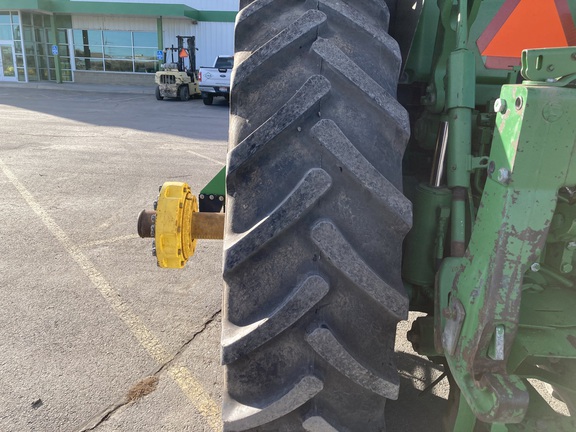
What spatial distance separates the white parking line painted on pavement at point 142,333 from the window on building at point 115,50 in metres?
28.3

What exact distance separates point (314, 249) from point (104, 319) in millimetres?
2791

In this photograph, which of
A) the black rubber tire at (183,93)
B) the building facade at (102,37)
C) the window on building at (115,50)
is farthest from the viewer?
the window on building at (115,50)

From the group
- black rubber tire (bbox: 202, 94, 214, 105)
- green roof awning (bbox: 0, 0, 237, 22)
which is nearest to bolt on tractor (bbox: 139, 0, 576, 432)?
black rubber tire (bbox: 202, 94, 214, 105)

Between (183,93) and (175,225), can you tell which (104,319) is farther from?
(183,93)

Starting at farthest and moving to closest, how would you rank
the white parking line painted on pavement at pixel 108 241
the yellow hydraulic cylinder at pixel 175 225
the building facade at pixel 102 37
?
the building facade at pixel 102 37 → the white parking line painted on pavement at pixel 108 241 → the yellow hydraulic cylinder at pixel 175 225

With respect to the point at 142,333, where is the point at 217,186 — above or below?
above

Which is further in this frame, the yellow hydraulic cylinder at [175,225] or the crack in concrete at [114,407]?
the crack in concrete at [114,407]

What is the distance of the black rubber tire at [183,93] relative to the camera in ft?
77.3

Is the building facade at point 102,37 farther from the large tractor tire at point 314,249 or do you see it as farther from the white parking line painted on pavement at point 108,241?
the large tractor tire at point 314,249

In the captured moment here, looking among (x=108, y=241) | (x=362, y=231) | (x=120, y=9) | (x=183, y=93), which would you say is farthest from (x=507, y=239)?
(x=120, y=9)

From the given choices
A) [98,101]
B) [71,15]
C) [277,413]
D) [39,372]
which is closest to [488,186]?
[277,413]

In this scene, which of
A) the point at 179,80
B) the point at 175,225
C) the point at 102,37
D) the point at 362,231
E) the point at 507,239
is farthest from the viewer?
the point at 102,37

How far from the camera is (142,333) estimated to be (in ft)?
11.7

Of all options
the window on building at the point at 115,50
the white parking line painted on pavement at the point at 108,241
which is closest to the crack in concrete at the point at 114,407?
the white parking line painted on pavement at the point at 108,241
